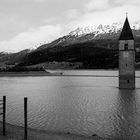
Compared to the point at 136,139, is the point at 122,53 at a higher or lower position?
higher

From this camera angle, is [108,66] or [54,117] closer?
[54,117]

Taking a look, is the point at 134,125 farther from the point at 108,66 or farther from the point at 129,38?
the point at 108,66

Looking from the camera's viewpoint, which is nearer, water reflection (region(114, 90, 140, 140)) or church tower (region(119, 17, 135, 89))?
water reflection (region(114, 90, 140, 140))

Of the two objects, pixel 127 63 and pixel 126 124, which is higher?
pixel 127 63

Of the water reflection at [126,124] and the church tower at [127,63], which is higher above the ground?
the church tower at [127,63]

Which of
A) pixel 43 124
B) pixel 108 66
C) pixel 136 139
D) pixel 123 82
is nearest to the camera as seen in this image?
pixel 136 139

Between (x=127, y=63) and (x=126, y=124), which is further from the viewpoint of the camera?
(x=127, y=63)

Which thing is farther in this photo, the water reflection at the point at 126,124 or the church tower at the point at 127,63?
the church tower at the point at 127,63

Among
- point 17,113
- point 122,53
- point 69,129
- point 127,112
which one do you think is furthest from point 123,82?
point 69,129

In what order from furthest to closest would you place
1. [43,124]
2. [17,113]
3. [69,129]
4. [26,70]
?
1. [26,70]
2. [17,113]
3. [43,124]
4. [69,129]

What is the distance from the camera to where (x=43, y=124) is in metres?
19.4

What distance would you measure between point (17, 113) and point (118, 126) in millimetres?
9402

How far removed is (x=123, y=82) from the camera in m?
50.9

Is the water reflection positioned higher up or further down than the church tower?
further down
